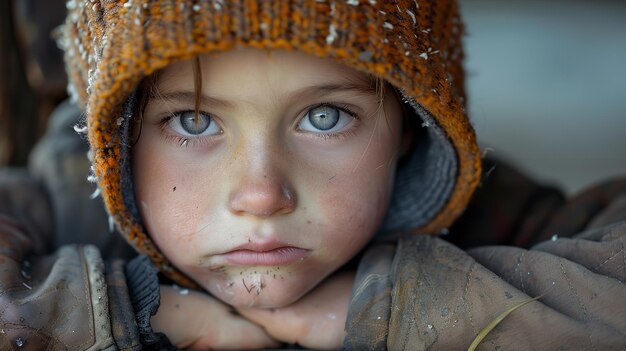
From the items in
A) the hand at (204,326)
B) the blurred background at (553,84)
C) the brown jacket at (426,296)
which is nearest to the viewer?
the brown jacket at (426,296)

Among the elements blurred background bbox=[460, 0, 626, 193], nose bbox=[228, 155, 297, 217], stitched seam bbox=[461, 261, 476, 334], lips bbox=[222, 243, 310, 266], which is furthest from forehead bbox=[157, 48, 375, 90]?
blurred background bbox=[460, 0, 626, 193]

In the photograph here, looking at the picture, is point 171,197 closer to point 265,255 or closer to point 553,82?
point 265,255

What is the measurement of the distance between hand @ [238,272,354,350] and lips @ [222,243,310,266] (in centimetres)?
11

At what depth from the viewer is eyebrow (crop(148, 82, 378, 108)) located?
110cm

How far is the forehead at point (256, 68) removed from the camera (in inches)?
42.4

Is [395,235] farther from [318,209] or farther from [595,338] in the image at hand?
[595,338]

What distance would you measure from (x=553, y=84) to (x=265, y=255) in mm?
2856

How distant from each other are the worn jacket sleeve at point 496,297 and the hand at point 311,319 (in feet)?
0.20

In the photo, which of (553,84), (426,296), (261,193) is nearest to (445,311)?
(426,296)

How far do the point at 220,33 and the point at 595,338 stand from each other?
0.63 metres

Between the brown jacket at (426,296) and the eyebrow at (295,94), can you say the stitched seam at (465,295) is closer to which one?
the brown jacket at (426,296)

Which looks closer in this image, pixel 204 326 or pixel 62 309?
pixel 62 309

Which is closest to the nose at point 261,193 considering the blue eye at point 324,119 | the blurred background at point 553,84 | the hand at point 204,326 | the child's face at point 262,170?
the child's face at point 262,170

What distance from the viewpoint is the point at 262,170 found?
1.09 meters
